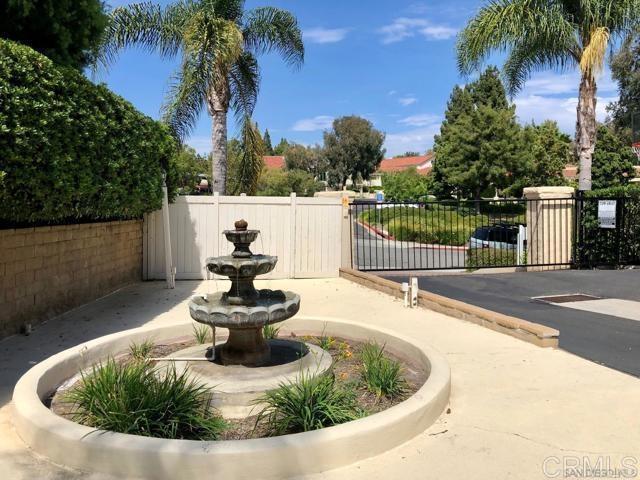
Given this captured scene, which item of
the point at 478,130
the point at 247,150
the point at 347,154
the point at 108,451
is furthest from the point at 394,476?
the point at 347,154

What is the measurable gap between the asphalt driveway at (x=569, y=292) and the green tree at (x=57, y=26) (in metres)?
7.10

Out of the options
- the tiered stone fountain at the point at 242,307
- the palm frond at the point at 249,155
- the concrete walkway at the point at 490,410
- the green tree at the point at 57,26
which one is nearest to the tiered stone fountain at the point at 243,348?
the tiered stone fountain at the point at 242,307

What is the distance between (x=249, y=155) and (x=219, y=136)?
1.35 meters

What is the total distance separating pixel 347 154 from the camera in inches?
2440

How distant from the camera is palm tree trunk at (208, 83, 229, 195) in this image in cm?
1406

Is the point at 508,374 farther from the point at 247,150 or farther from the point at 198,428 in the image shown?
the point at 247,150

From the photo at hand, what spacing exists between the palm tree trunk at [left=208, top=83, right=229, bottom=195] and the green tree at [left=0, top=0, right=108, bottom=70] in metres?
5.89

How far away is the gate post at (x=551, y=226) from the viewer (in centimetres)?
1195

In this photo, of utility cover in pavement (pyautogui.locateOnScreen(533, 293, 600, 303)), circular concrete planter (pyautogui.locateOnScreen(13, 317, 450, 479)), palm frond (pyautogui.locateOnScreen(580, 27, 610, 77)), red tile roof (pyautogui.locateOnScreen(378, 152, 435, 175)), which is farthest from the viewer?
red tile roof (pyautogui.locateOnScreen(378, 152, 435, 175))

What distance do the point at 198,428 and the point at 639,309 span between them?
6957 millimetres

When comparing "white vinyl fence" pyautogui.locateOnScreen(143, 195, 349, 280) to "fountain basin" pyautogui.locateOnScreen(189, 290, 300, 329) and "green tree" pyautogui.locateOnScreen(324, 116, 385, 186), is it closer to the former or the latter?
"fountain basin" pyautogui.locateOnScreen(189, 290, 300, 329)

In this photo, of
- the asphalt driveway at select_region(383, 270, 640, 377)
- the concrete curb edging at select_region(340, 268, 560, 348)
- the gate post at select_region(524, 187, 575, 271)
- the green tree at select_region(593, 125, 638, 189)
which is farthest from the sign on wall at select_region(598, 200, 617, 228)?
the green tree at select_region(593, 125, 638, 189)

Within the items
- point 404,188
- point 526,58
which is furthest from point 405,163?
point 526,58

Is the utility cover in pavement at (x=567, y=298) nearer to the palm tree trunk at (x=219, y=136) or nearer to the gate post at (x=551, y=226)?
the gate post at (x=551, y=226)
